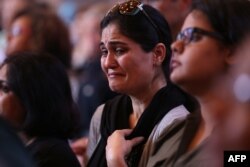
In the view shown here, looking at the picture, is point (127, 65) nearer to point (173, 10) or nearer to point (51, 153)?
point (51, 153)

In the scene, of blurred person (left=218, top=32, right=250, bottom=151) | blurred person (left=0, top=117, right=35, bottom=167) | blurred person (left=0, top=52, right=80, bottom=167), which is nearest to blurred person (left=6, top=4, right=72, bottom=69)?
blurred person (left=0, top=52, right=80, bottom=167)

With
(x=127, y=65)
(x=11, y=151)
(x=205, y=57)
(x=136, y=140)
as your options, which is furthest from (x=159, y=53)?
(x=11, y=151)

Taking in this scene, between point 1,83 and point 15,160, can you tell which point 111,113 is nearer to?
point 1,83

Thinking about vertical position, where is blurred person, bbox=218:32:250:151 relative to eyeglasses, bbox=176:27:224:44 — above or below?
below

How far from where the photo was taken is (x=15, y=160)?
1512mm

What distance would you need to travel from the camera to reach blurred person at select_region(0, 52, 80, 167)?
3180 millimetres

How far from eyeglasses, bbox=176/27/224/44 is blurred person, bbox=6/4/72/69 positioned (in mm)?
2025

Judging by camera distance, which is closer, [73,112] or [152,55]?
[152,55]

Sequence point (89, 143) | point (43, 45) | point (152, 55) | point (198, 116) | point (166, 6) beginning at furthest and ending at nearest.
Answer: point (43, 45) → point (166, 6) → point (89, 143) → point (152, 55) → point (198, 116)

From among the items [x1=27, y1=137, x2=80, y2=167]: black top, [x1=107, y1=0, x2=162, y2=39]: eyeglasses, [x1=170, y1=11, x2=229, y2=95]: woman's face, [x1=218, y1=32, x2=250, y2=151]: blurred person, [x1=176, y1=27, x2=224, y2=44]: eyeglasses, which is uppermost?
[x1=107, y1=0, x2=162, y2=39]: eyeglasses

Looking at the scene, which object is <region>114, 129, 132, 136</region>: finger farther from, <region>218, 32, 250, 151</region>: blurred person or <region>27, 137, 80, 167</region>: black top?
<region>218, 32, 250, 151</region>: blurred person

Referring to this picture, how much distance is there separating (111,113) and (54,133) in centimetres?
36

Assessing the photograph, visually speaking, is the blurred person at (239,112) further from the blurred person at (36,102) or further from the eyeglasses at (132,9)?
the blurred person at (36,102)

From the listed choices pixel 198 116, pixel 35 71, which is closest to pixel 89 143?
pixel 35 71
